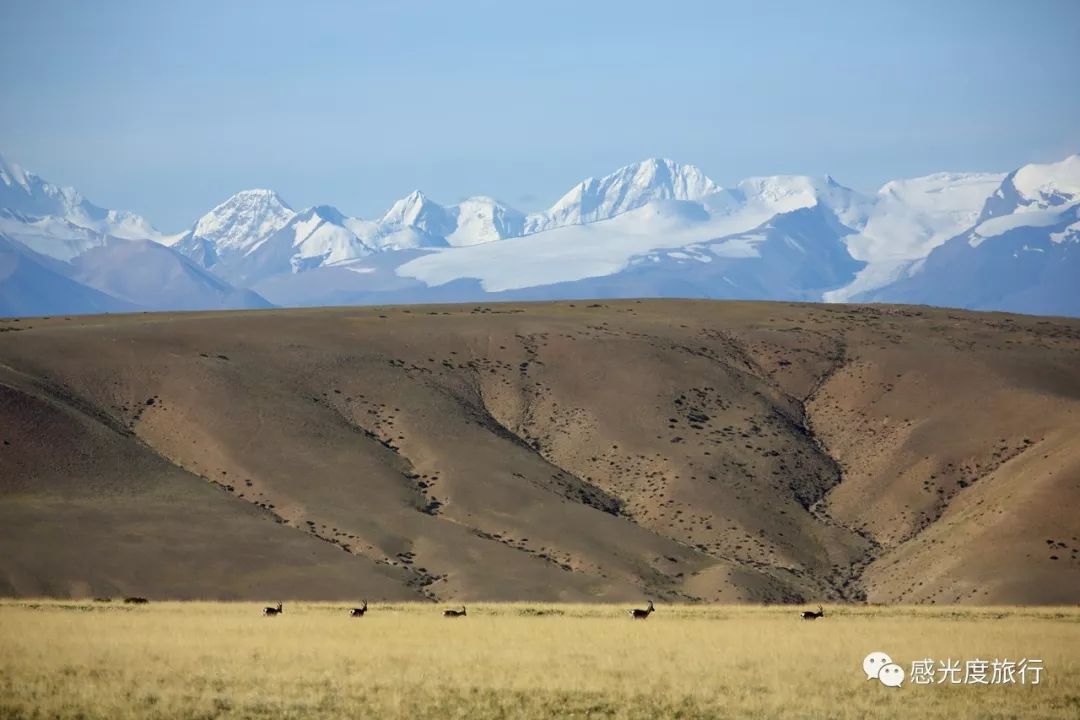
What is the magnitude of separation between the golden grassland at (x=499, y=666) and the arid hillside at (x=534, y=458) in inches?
1613

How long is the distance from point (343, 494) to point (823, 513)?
119ft

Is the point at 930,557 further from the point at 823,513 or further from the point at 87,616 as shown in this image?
the point at 87,616

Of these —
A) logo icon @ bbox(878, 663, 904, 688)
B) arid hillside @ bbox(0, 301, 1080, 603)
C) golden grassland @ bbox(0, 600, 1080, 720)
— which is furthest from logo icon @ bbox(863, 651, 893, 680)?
arid hillside @ bbox(0, 301, 1080, 603)

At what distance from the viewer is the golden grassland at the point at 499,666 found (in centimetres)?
3062

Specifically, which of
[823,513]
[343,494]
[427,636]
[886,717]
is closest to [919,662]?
[886,717]

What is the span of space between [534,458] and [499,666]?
Answer: 3198 inches

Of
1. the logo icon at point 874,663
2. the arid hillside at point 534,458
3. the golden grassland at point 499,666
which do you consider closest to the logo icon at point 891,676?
the logo icon at point 874,663

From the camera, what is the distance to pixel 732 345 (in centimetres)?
14288

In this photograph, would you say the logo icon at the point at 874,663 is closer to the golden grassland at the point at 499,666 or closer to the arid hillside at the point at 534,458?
the golden grassland at the point at 499,666

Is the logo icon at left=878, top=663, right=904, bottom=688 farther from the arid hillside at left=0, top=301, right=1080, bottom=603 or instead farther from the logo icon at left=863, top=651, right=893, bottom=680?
the arid hillside at left=0, top=301, right=1080, bottom=603

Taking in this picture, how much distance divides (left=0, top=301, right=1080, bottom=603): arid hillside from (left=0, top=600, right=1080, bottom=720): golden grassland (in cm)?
4097

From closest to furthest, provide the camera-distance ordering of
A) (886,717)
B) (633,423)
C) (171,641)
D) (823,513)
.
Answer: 1. (886,717)
2. (171,641)
3. (823,513)
4. (633,423)

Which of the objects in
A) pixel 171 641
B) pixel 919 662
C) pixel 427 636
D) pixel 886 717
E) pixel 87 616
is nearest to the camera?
Answer: pixel 886 717

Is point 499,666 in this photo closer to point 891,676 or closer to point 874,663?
point 874,663
